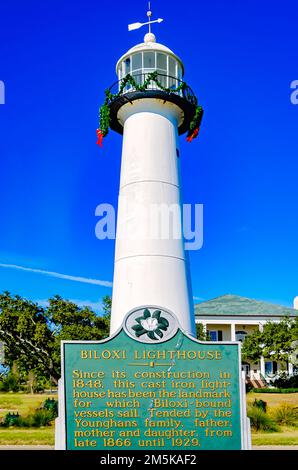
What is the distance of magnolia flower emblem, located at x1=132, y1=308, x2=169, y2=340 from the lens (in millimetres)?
13469

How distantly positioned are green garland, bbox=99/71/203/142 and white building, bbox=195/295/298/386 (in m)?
31.7

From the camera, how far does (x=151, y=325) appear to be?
1353 centimetres

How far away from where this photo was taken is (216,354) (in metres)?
13.5

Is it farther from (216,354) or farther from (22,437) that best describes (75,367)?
(22,437)

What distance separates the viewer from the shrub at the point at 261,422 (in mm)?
23469

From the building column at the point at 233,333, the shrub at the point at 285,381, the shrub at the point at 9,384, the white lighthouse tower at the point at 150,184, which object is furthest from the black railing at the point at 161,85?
the building column at the point at 233,333

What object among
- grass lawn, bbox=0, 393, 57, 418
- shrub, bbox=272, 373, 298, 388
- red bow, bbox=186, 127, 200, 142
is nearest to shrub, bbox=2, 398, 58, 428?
grass lawn, bbox=0, 393, 57, 418

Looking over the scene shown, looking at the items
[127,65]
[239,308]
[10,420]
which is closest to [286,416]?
[10,420]

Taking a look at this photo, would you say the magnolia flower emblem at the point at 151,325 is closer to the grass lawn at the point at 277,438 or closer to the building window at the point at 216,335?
the grass lawn at the point at 277,438

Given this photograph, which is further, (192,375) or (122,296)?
(122,296)

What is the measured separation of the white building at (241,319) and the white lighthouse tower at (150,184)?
108 feet

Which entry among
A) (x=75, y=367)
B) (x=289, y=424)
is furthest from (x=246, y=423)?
(x=289, y=424)
